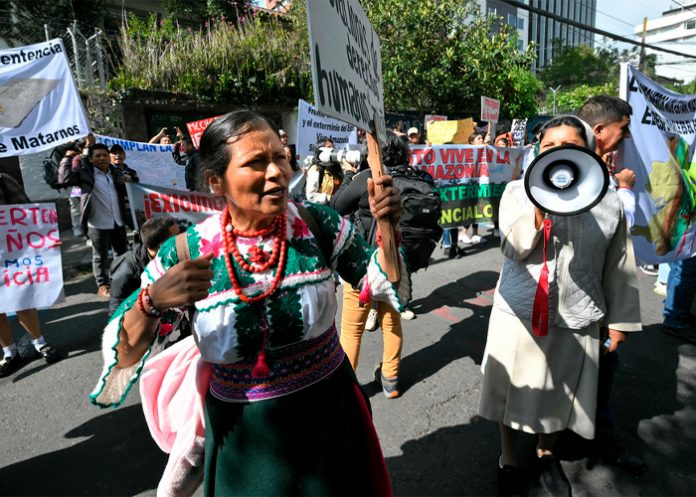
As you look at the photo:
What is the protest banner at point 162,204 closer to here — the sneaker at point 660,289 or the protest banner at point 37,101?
the protest banner at point 37,101

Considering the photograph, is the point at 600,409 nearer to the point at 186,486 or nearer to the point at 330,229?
the point at 330,229

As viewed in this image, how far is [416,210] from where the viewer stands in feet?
9.83

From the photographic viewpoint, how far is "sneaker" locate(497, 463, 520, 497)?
7.34 feet

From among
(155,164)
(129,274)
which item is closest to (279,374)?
(129,274)

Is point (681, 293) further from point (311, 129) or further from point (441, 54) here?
point (441, 54)

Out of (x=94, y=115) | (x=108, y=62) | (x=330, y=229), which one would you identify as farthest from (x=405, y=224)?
(x=108, y=62)

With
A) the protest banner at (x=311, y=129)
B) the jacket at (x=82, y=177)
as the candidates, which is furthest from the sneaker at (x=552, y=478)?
the jacket at (x=82, y=177)

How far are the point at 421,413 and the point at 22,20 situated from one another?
17392mm

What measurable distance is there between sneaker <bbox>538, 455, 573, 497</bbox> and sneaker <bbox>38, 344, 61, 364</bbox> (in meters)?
3.78

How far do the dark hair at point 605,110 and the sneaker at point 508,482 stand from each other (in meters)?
1.86

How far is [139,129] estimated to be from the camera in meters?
10.7

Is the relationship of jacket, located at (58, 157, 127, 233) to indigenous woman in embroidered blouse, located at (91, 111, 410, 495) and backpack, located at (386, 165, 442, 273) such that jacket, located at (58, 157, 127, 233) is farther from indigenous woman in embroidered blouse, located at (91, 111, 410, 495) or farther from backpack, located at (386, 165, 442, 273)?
indigenous woman in embroidered blouse, located at (91, 111, 410, 495)

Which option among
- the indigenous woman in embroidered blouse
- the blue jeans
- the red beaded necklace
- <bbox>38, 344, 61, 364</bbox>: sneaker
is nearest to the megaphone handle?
the indigenous woman in embroidered blouse

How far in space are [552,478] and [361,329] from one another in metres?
1.35
